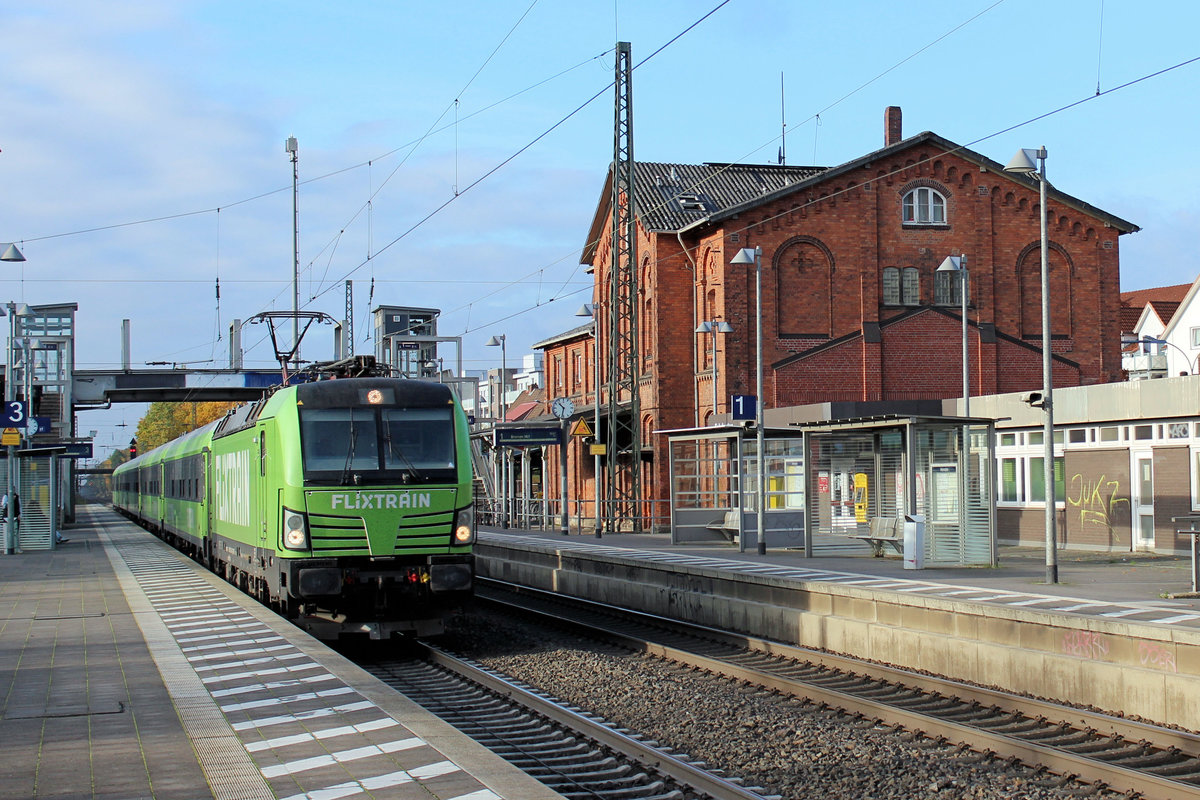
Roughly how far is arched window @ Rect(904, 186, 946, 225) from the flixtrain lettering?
30070 millimetres

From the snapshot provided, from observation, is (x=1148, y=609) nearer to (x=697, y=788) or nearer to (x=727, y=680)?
(x=727, y=680)

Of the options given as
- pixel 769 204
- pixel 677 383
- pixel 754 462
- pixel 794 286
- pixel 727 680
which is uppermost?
pixel 769 204

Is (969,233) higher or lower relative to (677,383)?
higher

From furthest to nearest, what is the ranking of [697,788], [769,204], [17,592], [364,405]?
[769,204], [17,592], [364,405], [697,788]

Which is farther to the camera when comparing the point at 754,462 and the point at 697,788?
the point at 754,462

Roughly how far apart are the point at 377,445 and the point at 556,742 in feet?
18.8

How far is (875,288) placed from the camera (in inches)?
1603

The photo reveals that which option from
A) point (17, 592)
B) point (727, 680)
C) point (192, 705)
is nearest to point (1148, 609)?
point (727, 680)

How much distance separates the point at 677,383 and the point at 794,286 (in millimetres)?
5054

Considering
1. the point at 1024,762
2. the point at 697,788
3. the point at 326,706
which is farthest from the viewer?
the point at 326,706

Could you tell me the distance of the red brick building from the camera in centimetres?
4003

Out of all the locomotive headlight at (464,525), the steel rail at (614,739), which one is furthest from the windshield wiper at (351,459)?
the steel rail at (614,739)

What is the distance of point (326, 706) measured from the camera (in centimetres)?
998

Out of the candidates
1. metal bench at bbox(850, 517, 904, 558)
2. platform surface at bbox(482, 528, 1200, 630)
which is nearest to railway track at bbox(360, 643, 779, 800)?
platform surface at bbox(482, 528, 1200, 630)
